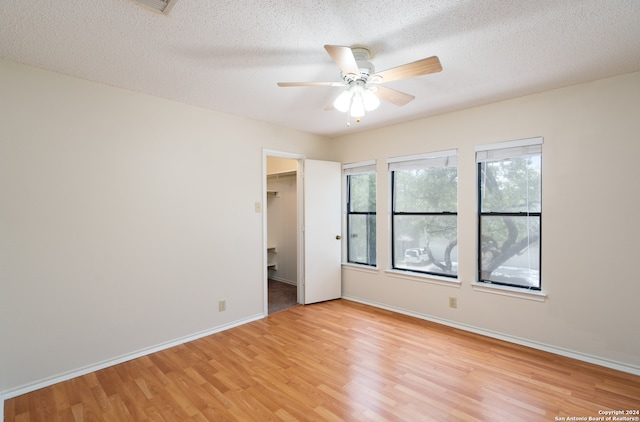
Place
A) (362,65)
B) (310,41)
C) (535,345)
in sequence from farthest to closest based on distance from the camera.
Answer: (535,345)
(362,65)
(310,41)

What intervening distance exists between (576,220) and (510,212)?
0.54 meters

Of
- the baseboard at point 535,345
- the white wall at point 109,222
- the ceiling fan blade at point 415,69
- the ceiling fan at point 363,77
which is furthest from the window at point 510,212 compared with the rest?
the white wall at point 109,222

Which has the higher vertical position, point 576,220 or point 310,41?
point 310,41

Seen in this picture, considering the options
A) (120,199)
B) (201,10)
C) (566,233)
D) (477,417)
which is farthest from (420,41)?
(120,199)

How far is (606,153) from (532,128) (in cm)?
62

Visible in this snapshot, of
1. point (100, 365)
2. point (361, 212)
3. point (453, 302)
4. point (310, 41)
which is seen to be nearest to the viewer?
point (310, 41)

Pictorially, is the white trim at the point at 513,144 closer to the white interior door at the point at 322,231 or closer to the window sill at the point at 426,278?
the window sill at the point at 426,278

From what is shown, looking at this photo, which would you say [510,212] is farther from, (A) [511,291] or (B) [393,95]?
(B) [393,95]

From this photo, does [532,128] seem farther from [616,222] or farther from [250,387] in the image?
[250,387]

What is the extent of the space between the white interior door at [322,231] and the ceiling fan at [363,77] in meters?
2.12

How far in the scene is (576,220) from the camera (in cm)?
275

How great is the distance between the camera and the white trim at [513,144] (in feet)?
9.68

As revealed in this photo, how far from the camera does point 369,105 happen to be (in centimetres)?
229

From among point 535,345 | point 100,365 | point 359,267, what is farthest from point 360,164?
point 100,365
